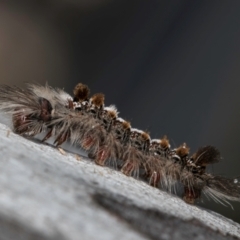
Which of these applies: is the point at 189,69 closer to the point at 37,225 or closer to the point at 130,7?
the point at 130,7

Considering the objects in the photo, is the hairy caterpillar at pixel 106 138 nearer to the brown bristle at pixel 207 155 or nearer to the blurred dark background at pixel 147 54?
the brown bristle at pixel 207 155

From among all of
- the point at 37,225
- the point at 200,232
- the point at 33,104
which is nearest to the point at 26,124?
the point at 33,104

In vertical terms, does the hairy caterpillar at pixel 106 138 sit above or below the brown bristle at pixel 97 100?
below

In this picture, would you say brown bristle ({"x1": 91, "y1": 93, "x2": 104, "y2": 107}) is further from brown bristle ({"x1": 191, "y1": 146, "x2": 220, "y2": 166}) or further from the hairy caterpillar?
brown bristle ({"x1": 191, "y1": 146, "x2": 220, "y2": 166})

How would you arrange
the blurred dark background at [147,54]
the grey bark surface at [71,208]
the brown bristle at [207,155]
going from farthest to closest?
1. the blurred dark background at [147,54]
2. the brown bristle at [207,155]
3. the grey bark surface at [71,208]

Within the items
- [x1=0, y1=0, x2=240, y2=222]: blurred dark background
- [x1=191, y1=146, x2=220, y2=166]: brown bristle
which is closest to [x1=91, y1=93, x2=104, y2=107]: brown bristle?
[x1=191, y1=146, x2=220, y2=166]: brown bristle

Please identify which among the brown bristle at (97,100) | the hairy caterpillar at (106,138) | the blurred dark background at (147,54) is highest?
the blurred dark background at (147,54)

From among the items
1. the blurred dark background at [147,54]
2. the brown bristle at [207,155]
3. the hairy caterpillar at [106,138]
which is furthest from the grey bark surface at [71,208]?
the blurred dark background at [147,54]
